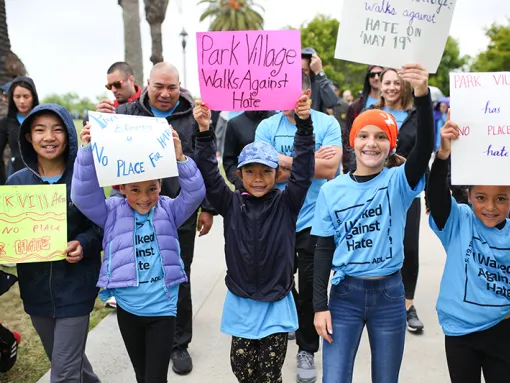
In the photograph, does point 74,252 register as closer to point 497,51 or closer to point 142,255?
point 142,255

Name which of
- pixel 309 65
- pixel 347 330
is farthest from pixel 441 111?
A: pixel 347 330

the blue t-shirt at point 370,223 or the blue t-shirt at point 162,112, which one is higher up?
the blue t-shirt at point 162,112

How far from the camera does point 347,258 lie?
8.14 ft

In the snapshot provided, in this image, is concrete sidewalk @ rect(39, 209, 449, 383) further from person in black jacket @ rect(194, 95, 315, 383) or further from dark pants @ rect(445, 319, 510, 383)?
dark pants @ rect(445, 319, 510, 383)

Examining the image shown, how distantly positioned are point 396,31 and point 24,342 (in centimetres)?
370

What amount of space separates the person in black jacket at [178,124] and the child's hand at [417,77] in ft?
5.37

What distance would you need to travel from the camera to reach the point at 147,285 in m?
2.66

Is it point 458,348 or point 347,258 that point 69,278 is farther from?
point 458,348

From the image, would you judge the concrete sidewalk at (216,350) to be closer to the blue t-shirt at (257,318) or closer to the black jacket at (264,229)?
the blue t-shirt at (257,318)

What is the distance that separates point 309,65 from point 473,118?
252 centimetres

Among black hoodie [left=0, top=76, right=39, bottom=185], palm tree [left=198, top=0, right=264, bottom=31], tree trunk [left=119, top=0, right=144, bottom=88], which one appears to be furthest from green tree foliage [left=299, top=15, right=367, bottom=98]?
black hoodie [left=0, top=76, right=39, bottom=185]

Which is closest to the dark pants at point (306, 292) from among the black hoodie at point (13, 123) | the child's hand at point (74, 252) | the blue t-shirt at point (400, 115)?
the blue t-shirt at point (400, 115)

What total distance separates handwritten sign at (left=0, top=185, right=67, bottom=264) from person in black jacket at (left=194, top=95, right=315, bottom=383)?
2.71ft

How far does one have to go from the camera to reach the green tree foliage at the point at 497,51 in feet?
106
